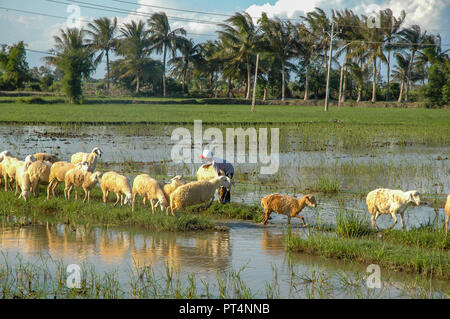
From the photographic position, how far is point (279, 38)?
56250 mm

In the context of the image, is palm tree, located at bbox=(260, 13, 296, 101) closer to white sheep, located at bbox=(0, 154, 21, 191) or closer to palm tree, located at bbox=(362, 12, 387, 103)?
palm tree, located at bbox=(362, 12, 387, 103)

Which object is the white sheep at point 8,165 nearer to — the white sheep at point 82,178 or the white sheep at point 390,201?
the white sheep at point 82,178

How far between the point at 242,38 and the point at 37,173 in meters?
46.9

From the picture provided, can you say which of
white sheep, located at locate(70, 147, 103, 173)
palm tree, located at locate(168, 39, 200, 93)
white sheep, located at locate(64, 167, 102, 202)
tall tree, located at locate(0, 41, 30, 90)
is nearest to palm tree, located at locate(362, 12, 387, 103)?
palm tree, located at locate(168, 39, 200, 93)

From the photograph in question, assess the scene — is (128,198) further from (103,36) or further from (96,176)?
(103,36)

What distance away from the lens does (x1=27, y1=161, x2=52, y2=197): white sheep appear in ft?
34.4

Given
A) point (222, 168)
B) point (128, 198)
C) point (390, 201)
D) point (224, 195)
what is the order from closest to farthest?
1. point (390, 201)
2. point (128, 198)
3. point (224, 195)
4. point (222, 168)

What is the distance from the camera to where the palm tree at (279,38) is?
56094 mm

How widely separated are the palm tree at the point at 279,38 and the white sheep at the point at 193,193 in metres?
47.2

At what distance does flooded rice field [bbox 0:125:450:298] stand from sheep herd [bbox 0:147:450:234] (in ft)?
1.46

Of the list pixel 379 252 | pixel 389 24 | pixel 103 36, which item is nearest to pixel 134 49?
pixel 103 36

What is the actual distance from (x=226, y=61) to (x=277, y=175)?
4461 centimetres

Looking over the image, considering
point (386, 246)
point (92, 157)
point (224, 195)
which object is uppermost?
point (92, 157)
